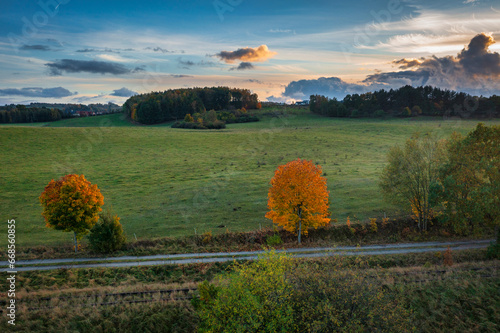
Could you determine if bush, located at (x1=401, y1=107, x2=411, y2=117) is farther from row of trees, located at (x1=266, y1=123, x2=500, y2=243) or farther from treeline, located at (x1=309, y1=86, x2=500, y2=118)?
row of trees, located at (x1=266, y1=123, x2=500, y2=243)

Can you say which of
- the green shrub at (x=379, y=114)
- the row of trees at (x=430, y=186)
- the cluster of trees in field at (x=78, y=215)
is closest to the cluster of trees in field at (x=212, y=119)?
the green shrub at (x=379, y=114)

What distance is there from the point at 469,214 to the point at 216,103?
161m

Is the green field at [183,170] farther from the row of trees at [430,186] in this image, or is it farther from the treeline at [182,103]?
the treeline at [182,103]

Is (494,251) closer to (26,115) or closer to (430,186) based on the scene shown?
(430,186)

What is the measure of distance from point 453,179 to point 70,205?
41.3 m

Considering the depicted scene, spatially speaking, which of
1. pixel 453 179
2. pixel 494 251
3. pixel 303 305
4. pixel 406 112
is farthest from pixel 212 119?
pixel 303 305

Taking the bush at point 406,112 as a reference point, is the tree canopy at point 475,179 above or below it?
below

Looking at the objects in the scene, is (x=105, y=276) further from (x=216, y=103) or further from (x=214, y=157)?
(x=216, y=103)

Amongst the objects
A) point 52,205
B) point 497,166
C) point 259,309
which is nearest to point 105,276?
point 52,205

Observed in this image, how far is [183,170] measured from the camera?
65312 mm

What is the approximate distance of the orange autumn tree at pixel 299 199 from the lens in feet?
119

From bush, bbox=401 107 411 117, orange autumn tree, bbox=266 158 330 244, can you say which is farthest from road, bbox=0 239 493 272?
bush, bbox=401 107 411 117

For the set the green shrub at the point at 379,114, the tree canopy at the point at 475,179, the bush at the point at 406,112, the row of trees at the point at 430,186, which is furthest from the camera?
the green shrub at the point at 379,114

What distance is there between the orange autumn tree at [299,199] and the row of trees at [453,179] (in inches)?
450
